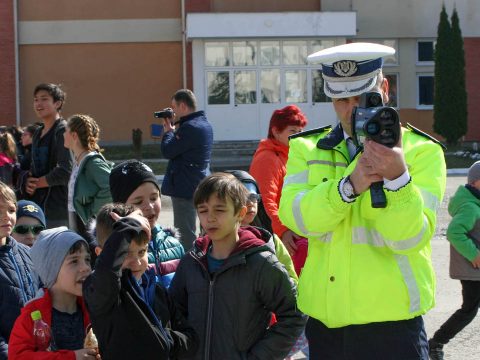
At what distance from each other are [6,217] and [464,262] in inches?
144

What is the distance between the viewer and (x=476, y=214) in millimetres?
6672

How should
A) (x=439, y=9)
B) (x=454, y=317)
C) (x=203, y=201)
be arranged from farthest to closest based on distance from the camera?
(x=439, y=9)
(x=454, y=317)
(x=203, y=201)

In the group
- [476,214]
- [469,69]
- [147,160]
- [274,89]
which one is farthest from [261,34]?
[476,214]

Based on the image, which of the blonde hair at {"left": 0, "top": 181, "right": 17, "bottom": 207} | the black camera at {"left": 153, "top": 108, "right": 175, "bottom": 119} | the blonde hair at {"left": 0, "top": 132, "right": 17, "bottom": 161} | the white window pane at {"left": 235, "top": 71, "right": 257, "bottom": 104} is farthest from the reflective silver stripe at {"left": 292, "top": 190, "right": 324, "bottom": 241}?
the white window pane at {"left": 235, "top": 71, "right": 257, "bottom": 104}

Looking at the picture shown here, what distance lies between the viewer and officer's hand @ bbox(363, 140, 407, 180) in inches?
114

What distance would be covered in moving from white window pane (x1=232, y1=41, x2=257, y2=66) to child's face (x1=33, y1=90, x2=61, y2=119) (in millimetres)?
23211

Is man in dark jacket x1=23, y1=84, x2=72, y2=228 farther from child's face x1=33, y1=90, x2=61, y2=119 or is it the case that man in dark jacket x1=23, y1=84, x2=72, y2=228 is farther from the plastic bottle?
the plastic bottle

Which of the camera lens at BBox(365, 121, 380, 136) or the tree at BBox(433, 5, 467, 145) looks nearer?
the camera lens at BBox(365, 121, 380, 136)

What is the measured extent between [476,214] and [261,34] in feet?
76.7

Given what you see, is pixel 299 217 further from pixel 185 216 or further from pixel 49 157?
pixel 185 216

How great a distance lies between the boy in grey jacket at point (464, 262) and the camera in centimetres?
662

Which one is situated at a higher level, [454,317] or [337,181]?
[337,181]

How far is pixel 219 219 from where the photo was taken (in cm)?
397

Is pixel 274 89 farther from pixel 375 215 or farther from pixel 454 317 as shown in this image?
pixel 375 215
